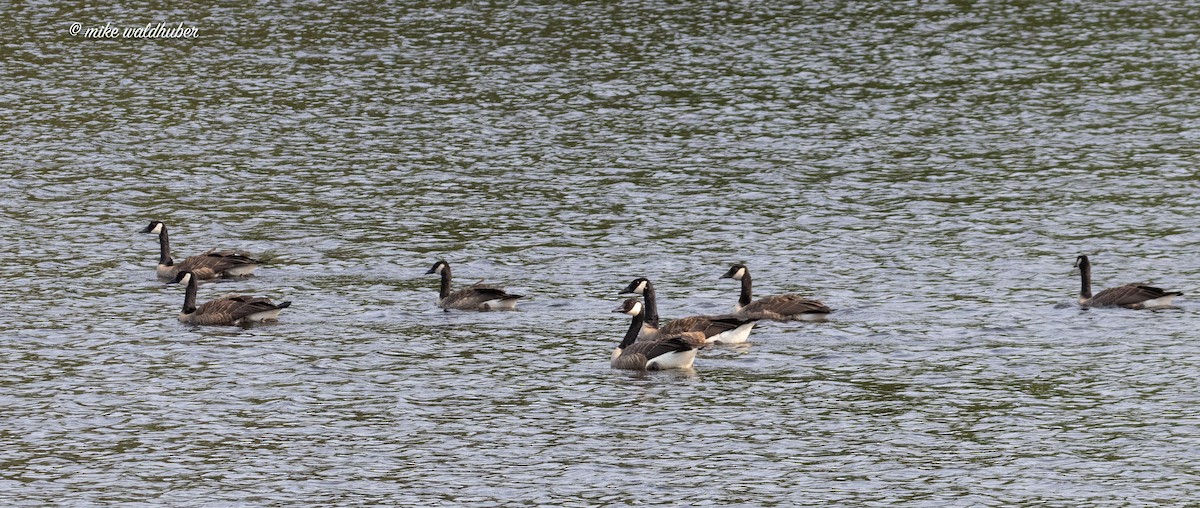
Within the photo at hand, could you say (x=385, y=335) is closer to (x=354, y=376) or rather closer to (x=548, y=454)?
(x=354, y=376)

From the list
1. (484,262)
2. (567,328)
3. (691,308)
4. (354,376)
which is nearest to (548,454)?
(354,376)

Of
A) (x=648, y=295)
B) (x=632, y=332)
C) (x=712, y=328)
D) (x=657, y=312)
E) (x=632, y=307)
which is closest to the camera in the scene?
(x=632, y=332)

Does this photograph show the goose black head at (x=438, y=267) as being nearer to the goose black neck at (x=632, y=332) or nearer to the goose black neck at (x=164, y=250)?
the goose black neck at (x=632, y=332)

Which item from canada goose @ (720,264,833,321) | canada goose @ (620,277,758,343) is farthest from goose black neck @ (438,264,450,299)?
canada goose @ (720,264,833,321)

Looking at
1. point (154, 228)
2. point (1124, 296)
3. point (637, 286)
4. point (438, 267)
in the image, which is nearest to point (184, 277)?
point (154, 228)

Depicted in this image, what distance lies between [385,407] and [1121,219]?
22.1 metres

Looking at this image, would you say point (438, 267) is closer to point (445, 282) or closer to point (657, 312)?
point (445, 282)

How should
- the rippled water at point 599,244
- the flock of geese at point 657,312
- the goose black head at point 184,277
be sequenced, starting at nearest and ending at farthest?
the rippled water at point 599,244 < the flock of geese at point 657,312 < the goose black head at point 184,277

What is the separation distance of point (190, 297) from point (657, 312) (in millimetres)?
9478

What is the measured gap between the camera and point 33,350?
32969mm

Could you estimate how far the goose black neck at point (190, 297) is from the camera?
35.9m

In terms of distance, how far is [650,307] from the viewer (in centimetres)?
3459

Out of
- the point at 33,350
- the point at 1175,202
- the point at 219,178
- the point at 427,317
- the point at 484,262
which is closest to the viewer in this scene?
the point at 33,350

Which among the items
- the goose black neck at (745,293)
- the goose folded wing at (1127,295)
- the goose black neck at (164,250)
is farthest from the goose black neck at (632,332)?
the goose black neck at (164,250)
